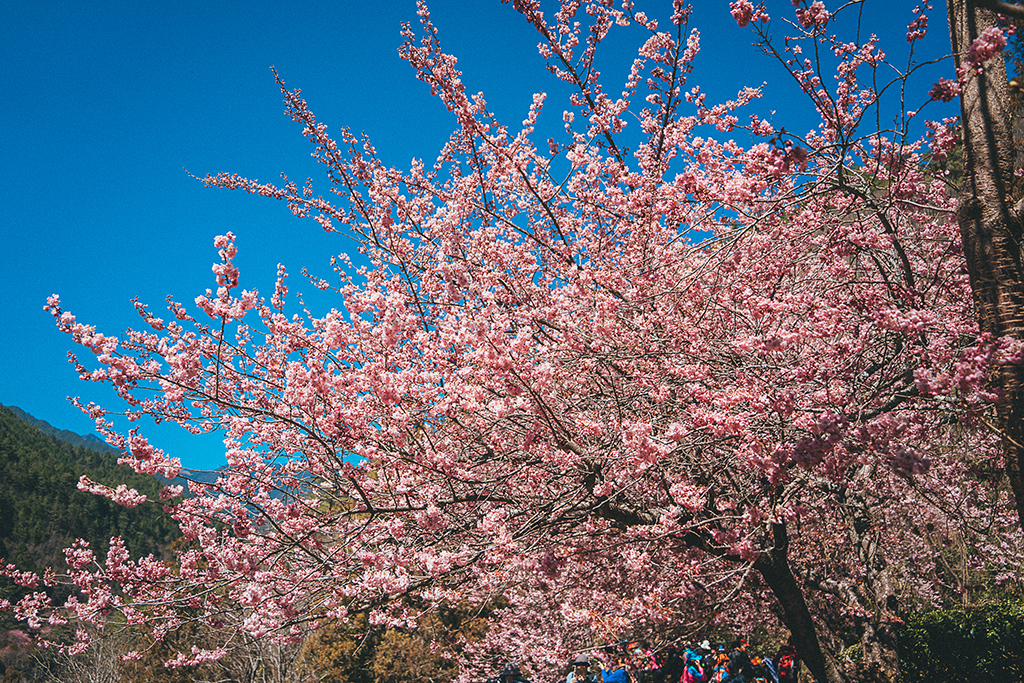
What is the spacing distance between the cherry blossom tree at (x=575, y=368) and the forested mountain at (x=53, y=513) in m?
44.0

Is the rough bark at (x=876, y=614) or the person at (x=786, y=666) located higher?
the rough bark at (x=876, y=614)

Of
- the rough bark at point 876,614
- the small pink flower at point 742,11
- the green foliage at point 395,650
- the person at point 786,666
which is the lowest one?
the green foliage at point 395,650

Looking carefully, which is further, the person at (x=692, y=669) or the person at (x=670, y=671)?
the person at (x=670, y=671)

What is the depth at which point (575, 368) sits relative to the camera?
4953mm

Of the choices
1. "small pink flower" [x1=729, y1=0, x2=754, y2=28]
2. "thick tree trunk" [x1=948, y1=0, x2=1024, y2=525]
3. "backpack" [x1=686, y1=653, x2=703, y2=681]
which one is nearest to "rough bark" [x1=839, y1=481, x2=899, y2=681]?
"backpack" [x1=686, y1=653, x2=703, y2=681]

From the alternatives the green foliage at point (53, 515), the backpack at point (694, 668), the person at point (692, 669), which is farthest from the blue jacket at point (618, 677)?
the green foliage at point (53, 515)

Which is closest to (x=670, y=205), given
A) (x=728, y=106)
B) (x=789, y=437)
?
(x=728, y=106)

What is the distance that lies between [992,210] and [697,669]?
8.95 m

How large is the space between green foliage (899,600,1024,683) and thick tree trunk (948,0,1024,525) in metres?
8.78

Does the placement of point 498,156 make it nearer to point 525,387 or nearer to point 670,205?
point 670,205

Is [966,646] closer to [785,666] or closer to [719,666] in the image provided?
[785,666]

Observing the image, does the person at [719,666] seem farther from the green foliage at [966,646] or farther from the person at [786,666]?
the green foliage at [966,646]

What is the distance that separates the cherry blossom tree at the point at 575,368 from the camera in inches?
131

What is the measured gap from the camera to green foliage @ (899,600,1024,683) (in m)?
8.77
